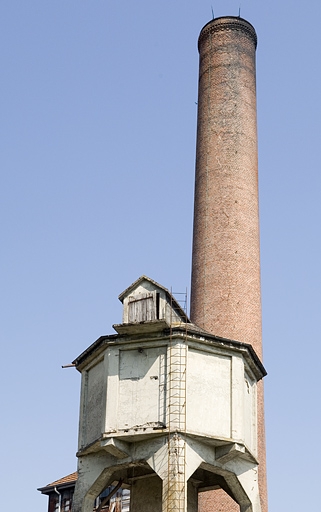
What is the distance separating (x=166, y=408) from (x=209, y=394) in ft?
4.02

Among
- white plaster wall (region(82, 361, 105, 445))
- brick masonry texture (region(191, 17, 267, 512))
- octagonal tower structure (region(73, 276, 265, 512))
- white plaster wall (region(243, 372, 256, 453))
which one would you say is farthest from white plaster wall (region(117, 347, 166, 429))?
brick masonry texture (region(191, 17, 267, 512))

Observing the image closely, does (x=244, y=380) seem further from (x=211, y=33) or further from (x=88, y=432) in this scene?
(x=211, y=33)

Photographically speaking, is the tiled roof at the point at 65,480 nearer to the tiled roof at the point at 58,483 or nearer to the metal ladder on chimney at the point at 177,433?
the tiled roof at the point at 58,483

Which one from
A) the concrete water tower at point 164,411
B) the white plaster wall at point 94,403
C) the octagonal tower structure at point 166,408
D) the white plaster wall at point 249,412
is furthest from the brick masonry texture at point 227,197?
the white plaster wall at point 94,403

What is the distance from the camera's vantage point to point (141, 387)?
22.0m

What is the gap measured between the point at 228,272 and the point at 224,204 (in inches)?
99.2

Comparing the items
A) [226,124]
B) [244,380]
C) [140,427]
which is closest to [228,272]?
[226,124]

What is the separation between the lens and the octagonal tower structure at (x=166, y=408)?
21344 mm

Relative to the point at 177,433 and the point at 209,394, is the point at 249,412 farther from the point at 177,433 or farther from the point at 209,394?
the point at 177,433

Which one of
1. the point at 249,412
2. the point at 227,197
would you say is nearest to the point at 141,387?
the point at 249,412

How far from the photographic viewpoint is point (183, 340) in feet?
72.7

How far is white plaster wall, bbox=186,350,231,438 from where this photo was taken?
21656 mm

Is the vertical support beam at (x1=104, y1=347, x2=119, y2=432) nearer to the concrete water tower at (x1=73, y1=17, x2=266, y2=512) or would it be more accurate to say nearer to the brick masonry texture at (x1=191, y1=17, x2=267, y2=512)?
the concrete water tower at (x1=73, y1=17, x2=266, y2=512)

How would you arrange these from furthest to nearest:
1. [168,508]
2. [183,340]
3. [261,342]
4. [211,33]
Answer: [211,33], [261,342], [183,340], [168,508]
